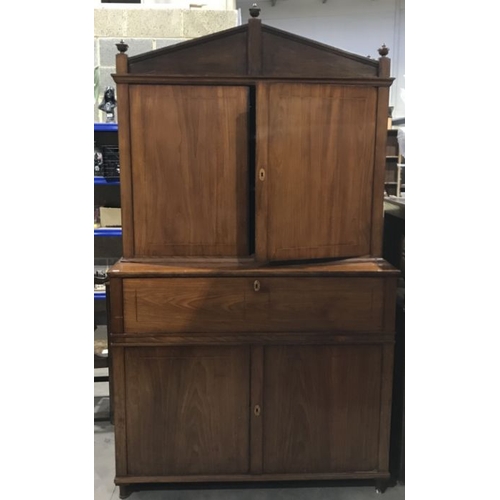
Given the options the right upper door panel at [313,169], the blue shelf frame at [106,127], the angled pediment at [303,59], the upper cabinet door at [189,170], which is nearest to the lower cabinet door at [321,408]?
the right upper door panel at [313,169]

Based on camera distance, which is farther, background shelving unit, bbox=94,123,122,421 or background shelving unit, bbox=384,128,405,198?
background shelving unit, bbox=384,128,405,198

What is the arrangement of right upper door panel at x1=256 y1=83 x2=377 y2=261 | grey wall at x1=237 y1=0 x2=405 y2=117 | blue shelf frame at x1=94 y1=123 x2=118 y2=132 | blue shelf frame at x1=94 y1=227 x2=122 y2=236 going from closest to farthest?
right upper door panel at x1=256 y1=83 x2=377 y2=261, blue shelf frame at x1=94 y1=123 x2=118 y2=132, blue shelf frame at x1=94 y1=227 x2=122 y2=236, grey wall at x1=237 y1=0 x2=405 y2=117

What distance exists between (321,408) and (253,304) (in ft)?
1.50

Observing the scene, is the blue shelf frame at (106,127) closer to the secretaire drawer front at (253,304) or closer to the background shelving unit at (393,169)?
the secretaire drawer front at (253,304)

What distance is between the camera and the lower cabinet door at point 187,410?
1.82 meters

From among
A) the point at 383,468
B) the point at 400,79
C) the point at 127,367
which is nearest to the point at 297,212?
the point at 127,367

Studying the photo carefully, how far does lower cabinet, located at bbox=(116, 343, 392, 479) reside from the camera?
5.98 ft

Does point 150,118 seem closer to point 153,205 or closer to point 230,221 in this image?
point 153,205

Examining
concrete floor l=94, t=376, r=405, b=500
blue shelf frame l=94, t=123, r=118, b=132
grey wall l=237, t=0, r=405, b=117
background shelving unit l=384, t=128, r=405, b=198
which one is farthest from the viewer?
grey wall l=237, t=0, r=405, b=117

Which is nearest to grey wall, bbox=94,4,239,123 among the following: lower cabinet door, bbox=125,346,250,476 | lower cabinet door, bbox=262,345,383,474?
lower cabinet door, bbox=125,346,250,476

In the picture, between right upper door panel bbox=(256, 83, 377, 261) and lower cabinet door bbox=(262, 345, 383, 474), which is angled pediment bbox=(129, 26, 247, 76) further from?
lower cabinet door bbox=(262, 345, 383, 474)

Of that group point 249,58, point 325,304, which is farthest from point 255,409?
point 249,58

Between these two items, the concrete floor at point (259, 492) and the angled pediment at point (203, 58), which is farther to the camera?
the concrete floor at point (259, 492)

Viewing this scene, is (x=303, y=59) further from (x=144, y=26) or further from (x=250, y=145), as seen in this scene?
(x=144, y=26)
